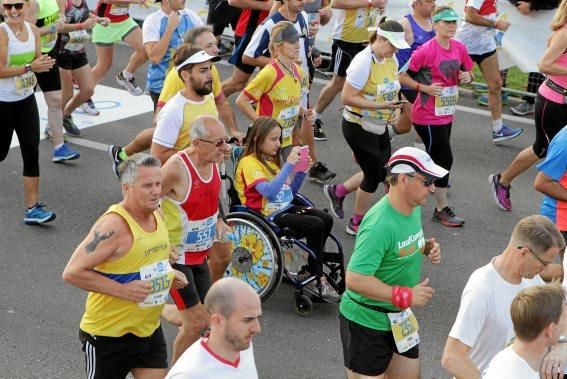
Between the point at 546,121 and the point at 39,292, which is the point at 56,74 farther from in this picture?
the point at 546,121

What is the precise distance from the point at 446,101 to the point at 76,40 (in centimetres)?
380

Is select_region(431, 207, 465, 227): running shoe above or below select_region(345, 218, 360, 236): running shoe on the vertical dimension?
below

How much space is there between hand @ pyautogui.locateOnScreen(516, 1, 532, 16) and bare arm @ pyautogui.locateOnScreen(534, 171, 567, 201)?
19.5 feet

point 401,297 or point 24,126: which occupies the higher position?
point 401,297

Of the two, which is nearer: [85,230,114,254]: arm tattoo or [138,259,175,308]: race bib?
[85,230,114,254]: arm tattoo

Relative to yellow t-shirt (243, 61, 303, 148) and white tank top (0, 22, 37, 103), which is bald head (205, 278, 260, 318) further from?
white tank top (0, 22, 37, 103)

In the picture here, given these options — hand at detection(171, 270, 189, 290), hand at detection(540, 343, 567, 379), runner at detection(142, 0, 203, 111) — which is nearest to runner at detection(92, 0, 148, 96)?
runner at detection(142, 0, 203, 111)

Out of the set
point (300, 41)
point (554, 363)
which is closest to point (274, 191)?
point (300, 41)

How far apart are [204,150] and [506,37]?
7.16m

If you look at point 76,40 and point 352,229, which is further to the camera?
point 76,40

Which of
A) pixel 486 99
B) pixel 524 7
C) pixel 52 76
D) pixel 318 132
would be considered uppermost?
pixel 52 76

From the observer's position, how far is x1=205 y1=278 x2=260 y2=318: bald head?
14.4 ft

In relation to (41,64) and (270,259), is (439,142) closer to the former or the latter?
(270,259)

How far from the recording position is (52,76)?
9867 millimetres
